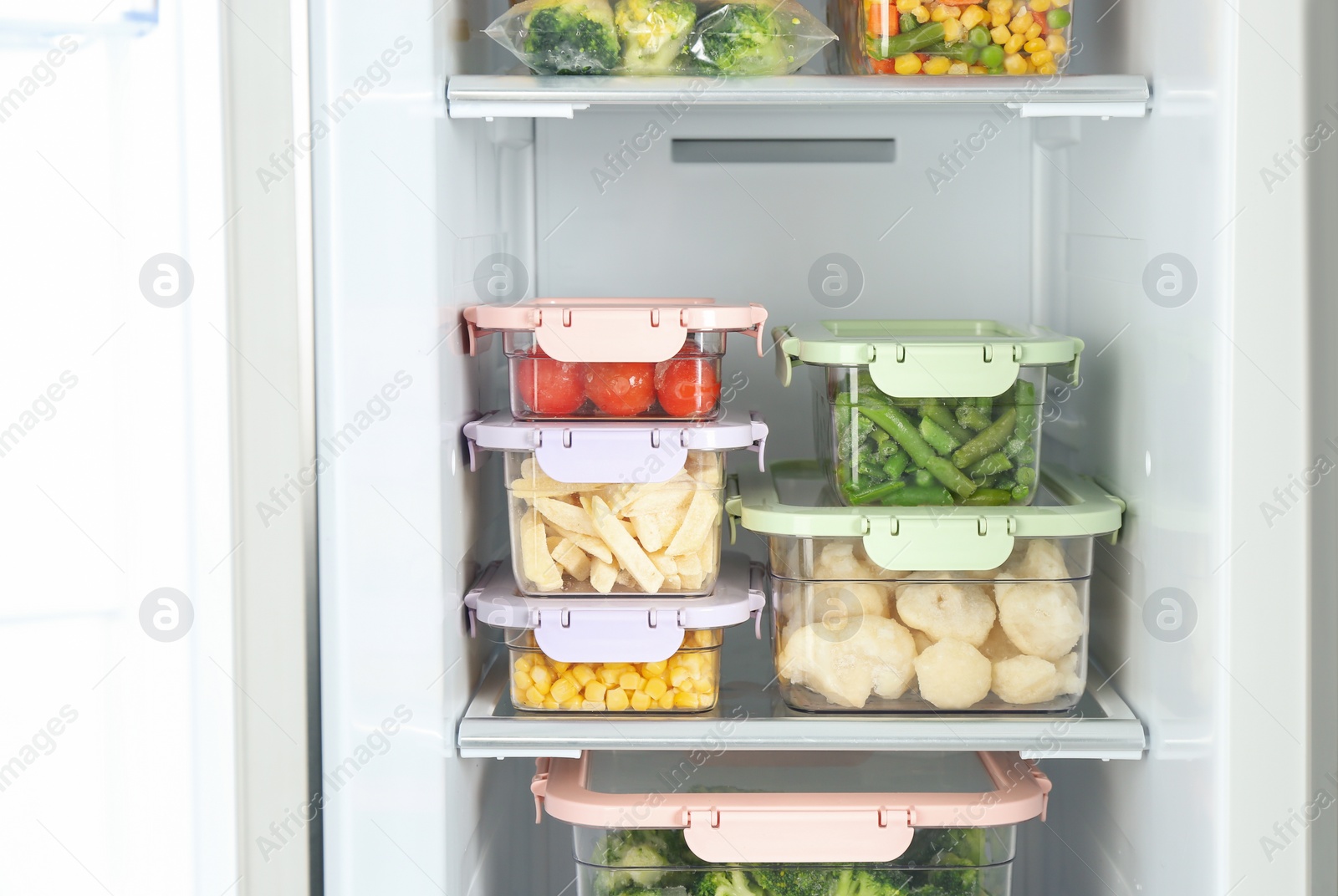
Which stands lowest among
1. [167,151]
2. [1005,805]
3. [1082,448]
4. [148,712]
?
[1005,805]

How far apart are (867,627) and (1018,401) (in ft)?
0.86

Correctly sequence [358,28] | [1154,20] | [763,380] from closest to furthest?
[358,28] → [1154,20] → [763,380]

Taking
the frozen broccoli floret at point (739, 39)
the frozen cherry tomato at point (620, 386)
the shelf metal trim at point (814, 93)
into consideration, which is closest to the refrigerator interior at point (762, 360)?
the shelf metal trim at point (814, 93)

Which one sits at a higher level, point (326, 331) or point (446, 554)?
point (326, 331)

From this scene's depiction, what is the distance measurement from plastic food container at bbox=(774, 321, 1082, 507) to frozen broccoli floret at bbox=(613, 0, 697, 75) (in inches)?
11.4


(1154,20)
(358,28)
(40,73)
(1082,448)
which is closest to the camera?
(40,73)

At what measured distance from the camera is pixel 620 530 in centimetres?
108

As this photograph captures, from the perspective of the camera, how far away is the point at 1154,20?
104 centimetres

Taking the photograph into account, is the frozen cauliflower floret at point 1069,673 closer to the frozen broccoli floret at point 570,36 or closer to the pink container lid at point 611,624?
the pink container lid at point 611,624

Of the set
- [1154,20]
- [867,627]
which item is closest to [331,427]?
[867,627]

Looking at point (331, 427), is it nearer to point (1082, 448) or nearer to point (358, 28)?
point (358, 28)

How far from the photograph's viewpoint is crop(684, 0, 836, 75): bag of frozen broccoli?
3.42 feet

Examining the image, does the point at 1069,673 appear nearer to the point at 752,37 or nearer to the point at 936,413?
the point at 936,413

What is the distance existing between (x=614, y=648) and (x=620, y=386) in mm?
251
